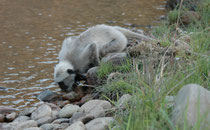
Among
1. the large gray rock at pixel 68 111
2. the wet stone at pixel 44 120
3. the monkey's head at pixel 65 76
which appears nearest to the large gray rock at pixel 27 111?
the wet stone at pixel 44 120

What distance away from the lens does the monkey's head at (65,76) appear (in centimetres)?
630

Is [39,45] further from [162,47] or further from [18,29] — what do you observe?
[162,47]

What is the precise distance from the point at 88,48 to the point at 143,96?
3587mm

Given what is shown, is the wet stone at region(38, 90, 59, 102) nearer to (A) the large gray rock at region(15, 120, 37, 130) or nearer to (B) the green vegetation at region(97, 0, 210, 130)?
(A) the large gray rock at region(15, 120, 37, 130)

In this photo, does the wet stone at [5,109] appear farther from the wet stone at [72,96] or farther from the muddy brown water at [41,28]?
the wet stone at [72,96]

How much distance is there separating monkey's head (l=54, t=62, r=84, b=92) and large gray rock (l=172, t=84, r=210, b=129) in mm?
3753

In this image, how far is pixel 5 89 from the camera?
6473mm

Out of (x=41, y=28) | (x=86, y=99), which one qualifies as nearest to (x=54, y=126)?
(x=86, y=99)

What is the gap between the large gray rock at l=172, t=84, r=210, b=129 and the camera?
257 cm

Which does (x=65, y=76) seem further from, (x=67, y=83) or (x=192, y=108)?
(x=192, y=108)

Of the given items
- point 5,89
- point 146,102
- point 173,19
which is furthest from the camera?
point 173,19

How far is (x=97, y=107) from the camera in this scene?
4426 mm

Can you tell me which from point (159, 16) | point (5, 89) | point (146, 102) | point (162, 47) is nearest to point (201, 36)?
point (162, 47)

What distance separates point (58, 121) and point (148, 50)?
5.90ft
